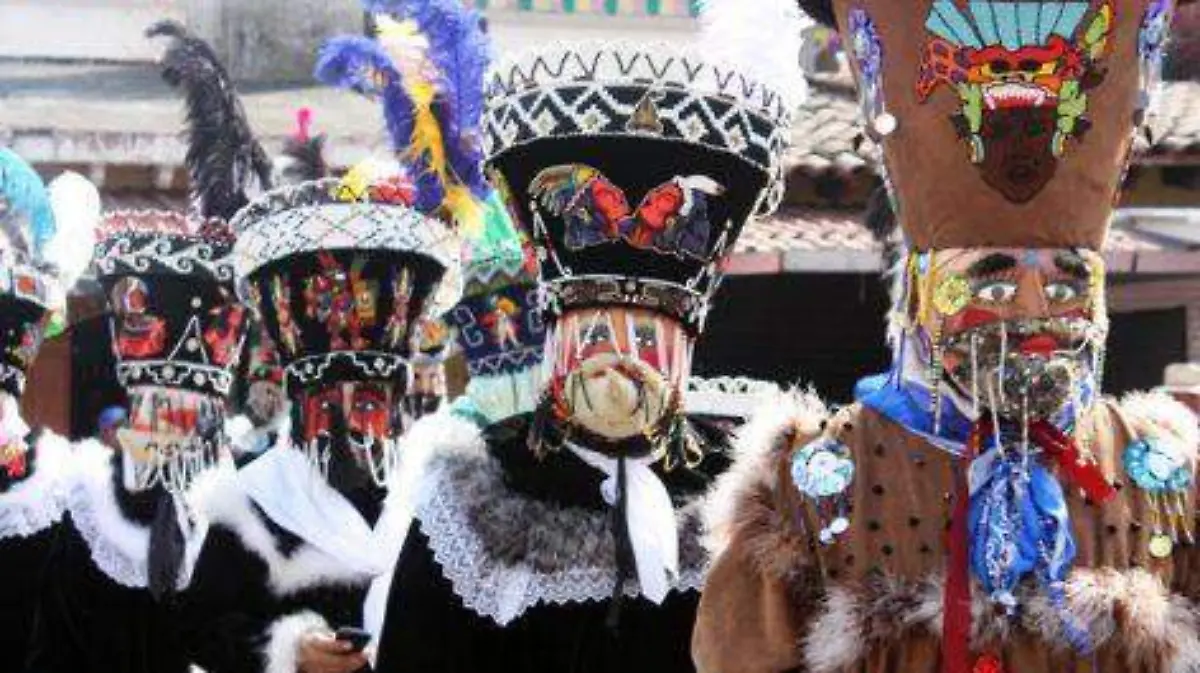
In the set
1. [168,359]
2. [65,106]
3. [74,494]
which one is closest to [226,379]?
[168,359]

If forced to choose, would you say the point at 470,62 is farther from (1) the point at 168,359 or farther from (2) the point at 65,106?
(2) the point at 65,106

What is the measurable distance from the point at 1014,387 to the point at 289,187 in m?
2.73

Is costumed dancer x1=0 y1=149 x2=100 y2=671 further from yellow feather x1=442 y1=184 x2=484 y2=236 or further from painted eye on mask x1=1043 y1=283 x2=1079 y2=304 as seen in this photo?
painted eye on mask x1=1043 y1=283 x2=1079 y2=304

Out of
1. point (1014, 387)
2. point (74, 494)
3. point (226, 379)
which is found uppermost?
point (1014, 387)

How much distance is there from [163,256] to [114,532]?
2.77 ft

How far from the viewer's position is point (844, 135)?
996cm

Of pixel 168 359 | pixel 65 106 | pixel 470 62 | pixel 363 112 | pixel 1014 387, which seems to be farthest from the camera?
pixel 363 112

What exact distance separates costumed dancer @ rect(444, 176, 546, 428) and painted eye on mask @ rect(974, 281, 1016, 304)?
2.14 metres

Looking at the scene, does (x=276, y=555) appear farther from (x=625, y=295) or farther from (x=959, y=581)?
(x=959, y=581)

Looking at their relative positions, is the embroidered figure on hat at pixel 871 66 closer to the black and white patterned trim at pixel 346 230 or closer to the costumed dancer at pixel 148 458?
the black and white patterned trim at pixel 346 230

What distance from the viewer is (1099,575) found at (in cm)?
319

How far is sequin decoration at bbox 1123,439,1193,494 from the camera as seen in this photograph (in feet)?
10.7

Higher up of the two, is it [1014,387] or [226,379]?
[1014,387]

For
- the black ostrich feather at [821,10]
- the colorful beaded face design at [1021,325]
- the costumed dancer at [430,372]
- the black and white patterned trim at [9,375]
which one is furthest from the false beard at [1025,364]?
the black and white patterned trim at [9,375]
